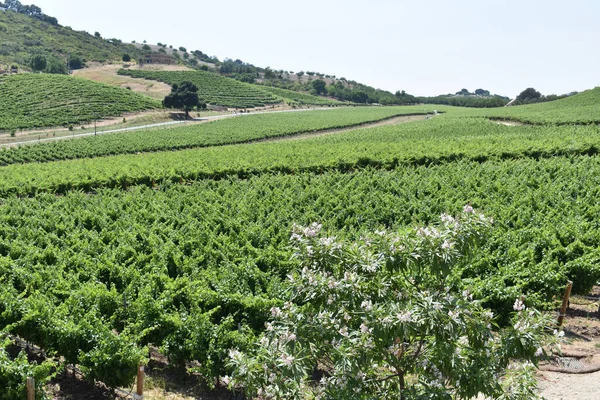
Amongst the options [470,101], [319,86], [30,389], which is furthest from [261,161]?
[319,86]

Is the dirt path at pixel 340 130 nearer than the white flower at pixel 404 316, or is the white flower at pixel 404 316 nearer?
the white flower at pixel 404 316

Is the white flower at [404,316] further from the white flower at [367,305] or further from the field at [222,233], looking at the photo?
the field at [222,233]

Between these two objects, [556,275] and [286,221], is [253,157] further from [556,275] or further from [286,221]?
[556,275]

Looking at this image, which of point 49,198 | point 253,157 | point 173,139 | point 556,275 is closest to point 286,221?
point 556,275

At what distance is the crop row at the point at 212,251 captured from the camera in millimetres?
10484

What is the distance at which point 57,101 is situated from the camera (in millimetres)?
84250

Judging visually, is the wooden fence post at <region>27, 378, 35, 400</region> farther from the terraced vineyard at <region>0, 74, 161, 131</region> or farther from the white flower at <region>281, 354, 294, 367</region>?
the terraced vineyard at <region>0, 74, 161, 131</region>

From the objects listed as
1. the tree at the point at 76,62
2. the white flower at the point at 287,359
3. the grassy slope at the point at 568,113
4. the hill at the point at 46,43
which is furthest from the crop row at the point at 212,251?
the tree at the point at 76,62

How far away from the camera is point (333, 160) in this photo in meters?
36.6

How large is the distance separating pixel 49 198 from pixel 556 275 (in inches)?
900

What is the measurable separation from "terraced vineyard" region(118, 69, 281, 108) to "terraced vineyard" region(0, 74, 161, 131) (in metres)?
22.3

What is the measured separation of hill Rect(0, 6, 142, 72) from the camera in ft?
409

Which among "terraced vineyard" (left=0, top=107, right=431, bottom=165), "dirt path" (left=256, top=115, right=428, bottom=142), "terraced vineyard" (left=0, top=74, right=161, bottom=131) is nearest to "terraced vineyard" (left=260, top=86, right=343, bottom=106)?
"dirt path" (left=256, top=115, right=428, bottom=142)

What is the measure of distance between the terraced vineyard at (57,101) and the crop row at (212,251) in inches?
2204
